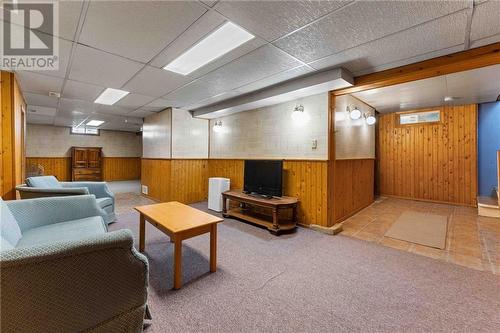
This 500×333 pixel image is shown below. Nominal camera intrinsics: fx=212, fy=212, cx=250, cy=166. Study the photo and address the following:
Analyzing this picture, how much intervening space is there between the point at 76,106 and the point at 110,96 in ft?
5.07

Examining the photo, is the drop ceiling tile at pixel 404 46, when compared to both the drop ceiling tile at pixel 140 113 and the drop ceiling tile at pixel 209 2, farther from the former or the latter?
the drop ceiling tile at pixel 140 113

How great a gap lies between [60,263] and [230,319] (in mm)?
1155

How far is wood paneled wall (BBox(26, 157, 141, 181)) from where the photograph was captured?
827 cm

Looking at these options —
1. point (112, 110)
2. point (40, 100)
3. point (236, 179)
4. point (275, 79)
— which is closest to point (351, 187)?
point (236, 179)

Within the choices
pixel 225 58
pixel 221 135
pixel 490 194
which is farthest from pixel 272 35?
pixel 490 194

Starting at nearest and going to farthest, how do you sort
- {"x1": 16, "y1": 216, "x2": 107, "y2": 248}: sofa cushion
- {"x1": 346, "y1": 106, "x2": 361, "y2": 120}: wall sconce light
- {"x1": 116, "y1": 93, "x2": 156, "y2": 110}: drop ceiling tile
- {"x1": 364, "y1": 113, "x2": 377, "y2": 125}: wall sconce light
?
{"x1": 16, "y1": 216, "x2": 107, "y2": 248}: sofa cushion, {"x1": 346, "y1": 106, "x2": 361, "y2": 120}: wall sconce light, {"x1": 116, "y1": 93, "x2": 156, "y2": 110}: drop ceiling tile, {"x1": 364, "y1": 113, "x2": 377, "y2": 125}: wall sconce light

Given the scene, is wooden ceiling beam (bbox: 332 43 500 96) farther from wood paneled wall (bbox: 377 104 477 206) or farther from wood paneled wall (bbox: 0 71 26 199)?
wood paneled wall (bbox: 0 71 26 199)

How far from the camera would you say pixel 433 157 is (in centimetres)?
525

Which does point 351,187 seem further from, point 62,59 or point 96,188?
point 62,59

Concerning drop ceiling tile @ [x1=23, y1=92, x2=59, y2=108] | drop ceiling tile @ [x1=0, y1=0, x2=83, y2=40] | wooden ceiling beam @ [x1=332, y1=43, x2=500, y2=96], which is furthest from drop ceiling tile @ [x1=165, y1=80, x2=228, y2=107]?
drop ceiling tile @ [x1=23, y1=92, x2=59, y2=108]

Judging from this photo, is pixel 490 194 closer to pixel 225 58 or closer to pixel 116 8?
pixel 225 58

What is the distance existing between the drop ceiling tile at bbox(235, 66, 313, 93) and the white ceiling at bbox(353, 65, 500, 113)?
1.62 m

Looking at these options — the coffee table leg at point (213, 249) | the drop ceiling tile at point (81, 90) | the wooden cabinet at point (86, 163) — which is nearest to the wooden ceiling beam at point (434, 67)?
the coffee table leg at point (213, 249)

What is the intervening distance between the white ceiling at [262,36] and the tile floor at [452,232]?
2371 millimetres
